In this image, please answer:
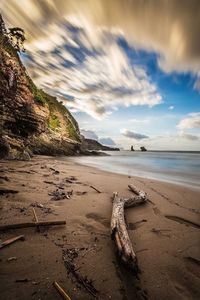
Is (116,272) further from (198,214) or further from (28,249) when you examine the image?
(198,214)

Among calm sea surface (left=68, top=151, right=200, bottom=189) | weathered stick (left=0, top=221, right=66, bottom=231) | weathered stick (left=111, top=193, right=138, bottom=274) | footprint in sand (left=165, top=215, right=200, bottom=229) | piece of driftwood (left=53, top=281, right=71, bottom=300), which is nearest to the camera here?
piece of driftwood (left=53, top=281, right=71, bottom=300)

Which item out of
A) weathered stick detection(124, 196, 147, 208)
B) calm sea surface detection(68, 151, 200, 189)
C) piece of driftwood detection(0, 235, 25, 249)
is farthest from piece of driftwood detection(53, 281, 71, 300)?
calm sea surface detection(68, 151, 200, 189)

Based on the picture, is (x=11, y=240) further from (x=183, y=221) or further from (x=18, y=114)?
(x=18, y=114)

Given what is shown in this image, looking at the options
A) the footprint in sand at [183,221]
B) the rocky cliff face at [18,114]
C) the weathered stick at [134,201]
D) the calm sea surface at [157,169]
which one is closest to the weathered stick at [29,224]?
the weathered stick at [134,201]

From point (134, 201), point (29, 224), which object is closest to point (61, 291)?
point (29, 224)

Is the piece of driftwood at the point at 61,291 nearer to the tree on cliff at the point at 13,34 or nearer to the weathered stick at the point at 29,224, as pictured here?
the weathered stick at the point at 29,224

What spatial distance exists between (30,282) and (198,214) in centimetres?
448

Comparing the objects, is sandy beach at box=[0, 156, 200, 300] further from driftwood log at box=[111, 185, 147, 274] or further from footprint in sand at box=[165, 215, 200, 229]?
driftwood log at box=[111, 185, 147, 274]

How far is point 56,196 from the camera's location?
5020mm

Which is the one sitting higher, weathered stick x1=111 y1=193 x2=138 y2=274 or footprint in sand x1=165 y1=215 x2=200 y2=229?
weathered stick x1=111 y1=193 x2=138 y2=274

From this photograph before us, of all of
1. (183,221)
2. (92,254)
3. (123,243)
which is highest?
(123,243)

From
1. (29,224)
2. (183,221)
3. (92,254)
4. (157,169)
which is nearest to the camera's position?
(92,254)

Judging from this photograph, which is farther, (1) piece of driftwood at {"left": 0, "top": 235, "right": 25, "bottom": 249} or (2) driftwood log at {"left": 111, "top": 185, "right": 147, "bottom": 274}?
(1) piece of driftwood at {"left": 0, "top": 235, "right": 25, "bottom": 249}

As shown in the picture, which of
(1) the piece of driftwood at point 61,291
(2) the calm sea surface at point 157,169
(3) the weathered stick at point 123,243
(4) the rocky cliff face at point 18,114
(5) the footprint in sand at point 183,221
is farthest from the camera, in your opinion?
(4) the rocky cliff face at point 18,114
